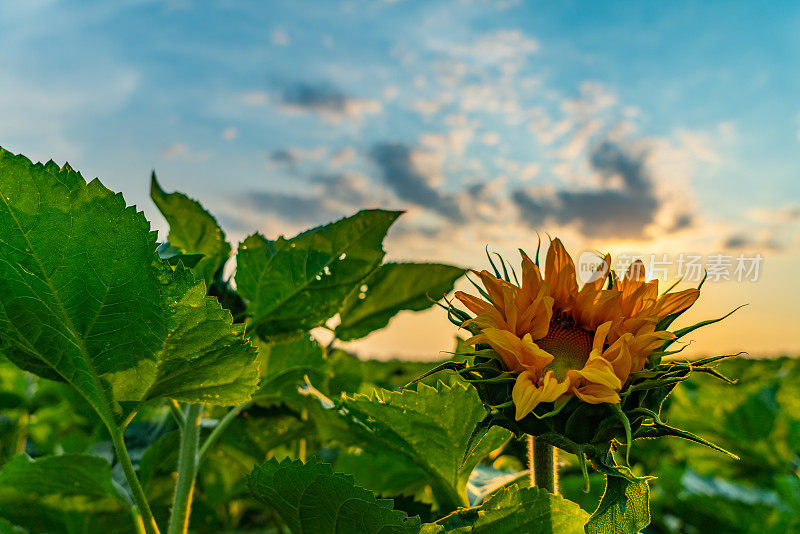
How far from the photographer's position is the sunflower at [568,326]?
35.4 inches

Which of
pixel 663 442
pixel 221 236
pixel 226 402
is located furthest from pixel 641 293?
pixel 663 442

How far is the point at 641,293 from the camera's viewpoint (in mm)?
968

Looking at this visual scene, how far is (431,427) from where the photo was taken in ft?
3.47

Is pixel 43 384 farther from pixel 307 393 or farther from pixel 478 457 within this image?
pixel 478 457

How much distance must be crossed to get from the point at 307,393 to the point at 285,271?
237 millimetres

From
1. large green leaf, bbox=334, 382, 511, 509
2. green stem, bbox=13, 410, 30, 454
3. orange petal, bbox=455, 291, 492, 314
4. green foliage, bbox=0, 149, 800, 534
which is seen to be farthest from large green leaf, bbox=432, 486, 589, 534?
green stem, bbox=13, 410, 30, 454

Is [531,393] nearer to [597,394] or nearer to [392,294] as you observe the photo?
[597,394]

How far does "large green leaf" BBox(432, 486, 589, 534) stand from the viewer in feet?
2.93

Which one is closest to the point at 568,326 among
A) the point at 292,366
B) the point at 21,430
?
the point at 292,366

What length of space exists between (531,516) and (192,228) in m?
0.80

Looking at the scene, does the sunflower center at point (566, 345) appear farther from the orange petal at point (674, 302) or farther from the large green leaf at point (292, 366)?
the large green leaf at point (292, 366)

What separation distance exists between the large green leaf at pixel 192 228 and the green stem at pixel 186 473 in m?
0.27

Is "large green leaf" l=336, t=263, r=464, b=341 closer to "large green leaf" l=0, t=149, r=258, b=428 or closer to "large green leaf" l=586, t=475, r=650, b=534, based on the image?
"large green leaf" l=0, t=149, r=258, b=428

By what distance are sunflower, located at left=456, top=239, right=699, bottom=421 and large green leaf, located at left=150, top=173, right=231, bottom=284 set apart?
0.53 meters
